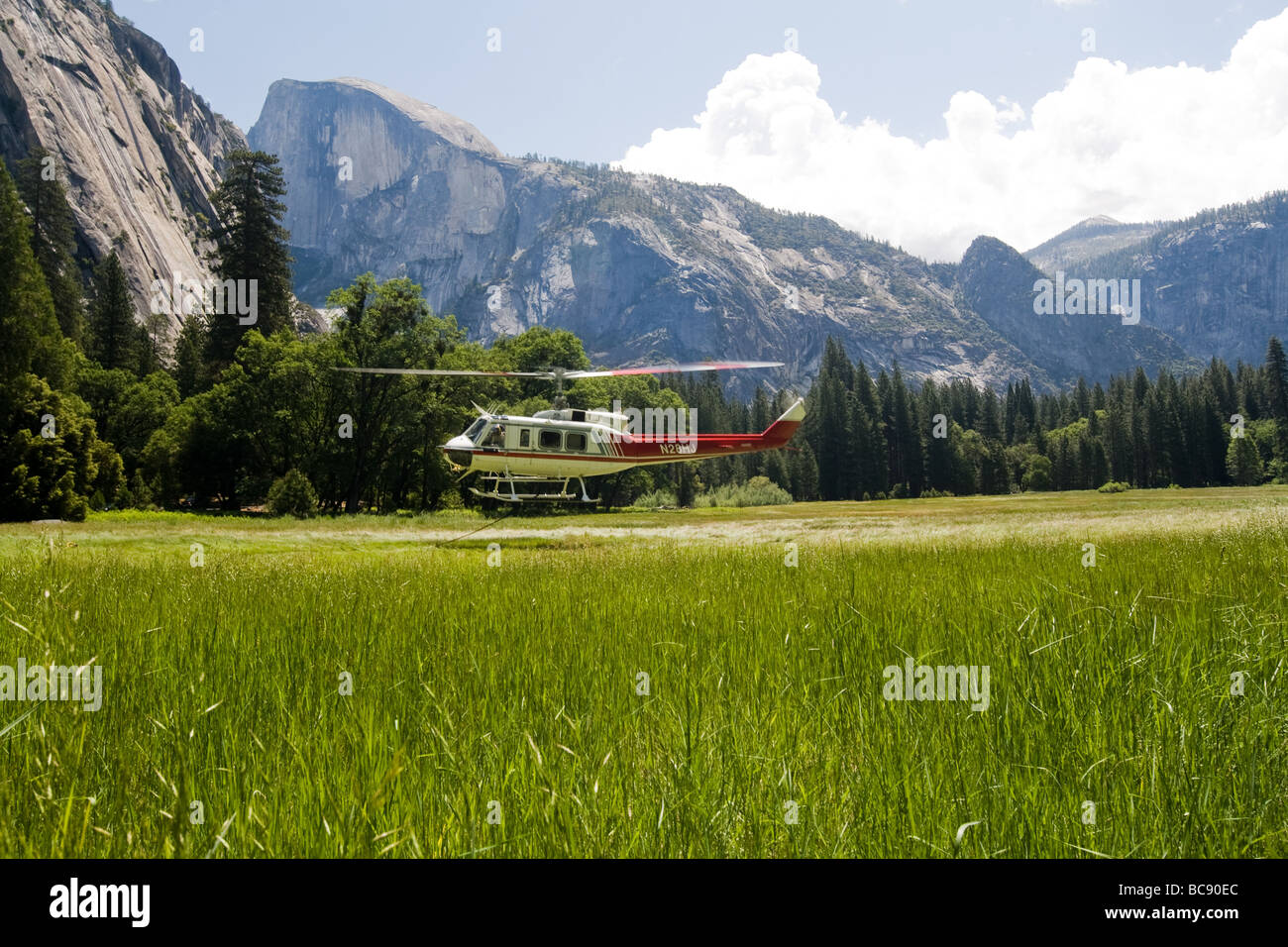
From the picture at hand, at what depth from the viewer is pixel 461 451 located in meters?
22.1

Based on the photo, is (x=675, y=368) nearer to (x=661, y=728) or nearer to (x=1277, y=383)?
(x=661, y=728)

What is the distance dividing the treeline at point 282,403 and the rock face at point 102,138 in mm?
8186

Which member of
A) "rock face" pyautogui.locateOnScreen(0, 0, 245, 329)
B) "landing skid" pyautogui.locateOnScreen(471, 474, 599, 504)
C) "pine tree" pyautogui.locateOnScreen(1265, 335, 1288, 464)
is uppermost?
"rock face" pyautogui.locateOnScreen(0, 0, 245, 329)

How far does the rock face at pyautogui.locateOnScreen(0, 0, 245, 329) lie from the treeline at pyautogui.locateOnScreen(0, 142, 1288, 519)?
8186mm

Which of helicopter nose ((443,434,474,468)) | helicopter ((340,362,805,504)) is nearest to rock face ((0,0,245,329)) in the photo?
helicopter nose ((443,434,474,468))

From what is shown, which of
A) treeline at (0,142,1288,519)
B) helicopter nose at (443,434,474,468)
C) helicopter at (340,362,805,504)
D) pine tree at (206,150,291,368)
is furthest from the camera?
pine tree at (206,150,291,368)

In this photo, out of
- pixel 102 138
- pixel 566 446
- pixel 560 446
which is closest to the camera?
pixel 560 446

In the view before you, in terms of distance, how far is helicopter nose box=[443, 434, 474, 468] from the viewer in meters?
22.0

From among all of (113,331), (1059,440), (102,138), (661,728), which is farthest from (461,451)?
(102,138)

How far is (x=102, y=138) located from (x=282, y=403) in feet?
333

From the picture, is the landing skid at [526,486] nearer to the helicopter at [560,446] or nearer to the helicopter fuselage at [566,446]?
the helicopter at [560,446]

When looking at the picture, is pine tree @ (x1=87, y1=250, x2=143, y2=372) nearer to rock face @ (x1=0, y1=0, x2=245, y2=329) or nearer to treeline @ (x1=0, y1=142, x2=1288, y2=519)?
treeline @ (x1=0, y1=142, x2=1288, y2=519)

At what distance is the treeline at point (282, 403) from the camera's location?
35250 mm

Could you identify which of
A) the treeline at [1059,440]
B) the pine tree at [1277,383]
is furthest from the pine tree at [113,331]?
the pine tree at [1277,383]
